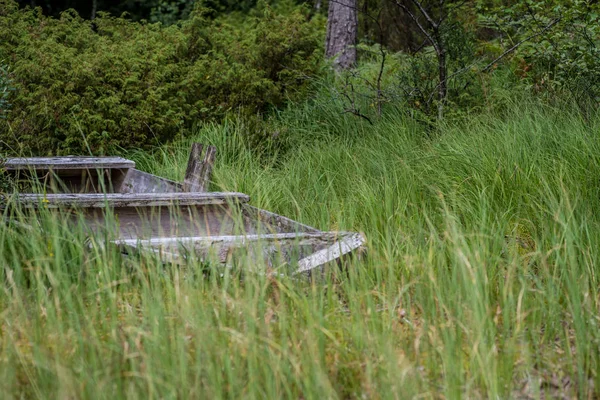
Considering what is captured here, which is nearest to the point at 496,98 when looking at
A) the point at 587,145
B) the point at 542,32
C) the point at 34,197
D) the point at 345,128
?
the point at 542,32

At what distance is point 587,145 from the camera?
524 cm

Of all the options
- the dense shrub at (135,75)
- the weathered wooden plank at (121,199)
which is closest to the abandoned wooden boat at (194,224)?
the weathered wooden plank at (121,199)

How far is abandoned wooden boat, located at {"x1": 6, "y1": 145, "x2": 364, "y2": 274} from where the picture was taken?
12.2 ft

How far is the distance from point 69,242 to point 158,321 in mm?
1004

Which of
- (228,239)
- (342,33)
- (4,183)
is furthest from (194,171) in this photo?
(342,33)

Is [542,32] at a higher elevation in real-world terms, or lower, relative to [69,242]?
higher

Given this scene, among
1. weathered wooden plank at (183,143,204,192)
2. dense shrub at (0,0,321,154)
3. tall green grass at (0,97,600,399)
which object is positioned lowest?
tall green grass at (0,97,600,399)

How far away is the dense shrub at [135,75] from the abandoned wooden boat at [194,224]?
57.5 inches

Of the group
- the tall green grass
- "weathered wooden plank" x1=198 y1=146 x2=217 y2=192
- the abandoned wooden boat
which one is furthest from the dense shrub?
the tall green grass

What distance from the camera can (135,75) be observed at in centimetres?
806

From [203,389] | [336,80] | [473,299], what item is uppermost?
[336,80]

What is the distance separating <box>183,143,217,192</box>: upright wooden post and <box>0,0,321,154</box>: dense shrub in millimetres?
1619

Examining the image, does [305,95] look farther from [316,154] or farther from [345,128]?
[316,154]

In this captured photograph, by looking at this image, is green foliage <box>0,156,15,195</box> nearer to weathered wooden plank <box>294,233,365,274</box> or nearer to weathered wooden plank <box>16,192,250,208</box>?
weathered wooden plank <box>16,192,250,208</box>
